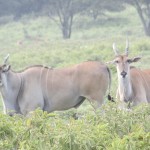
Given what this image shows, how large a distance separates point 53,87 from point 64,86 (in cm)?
13

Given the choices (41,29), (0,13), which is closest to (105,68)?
(41,29)

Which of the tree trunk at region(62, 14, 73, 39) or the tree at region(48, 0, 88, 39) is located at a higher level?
the tree at region(48, 0, 88, 39)

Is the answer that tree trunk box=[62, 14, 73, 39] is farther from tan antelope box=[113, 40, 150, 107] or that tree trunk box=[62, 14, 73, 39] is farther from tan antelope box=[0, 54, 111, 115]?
tan antelope box=[113, 40, 150, 107]

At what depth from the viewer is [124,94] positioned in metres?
6.42

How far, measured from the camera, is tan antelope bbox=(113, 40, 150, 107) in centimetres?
622

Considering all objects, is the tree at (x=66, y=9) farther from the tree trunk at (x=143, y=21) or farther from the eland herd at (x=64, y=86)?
the eland herd at (x=64, y=86)

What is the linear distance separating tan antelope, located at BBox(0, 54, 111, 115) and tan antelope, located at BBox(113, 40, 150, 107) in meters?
0.33

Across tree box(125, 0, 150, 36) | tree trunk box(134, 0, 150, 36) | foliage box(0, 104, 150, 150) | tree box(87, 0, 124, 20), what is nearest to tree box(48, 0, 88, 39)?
tree box(87, 0, 124, 20)

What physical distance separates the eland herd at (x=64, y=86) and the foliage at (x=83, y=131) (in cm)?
268

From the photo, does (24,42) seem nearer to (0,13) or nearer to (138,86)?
(0,13)

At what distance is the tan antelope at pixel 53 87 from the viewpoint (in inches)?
256

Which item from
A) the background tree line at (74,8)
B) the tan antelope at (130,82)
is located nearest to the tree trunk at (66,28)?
the background tree line at (74,8)

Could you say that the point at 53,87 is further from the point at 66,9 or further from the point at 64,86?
the point at 66,9

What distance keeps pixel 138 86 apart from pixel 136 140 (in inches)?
136
